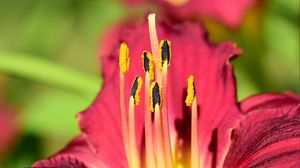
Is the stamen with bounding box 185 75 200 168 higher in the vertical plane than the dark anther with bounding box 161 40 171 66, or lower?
lower

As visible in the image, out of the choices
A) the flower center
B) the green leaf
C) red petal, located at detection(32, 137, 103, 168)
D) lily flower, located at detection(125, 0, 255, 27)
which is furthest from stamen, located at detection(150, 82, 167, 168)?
lily flower, located at detection(125, 0, 255, 27)

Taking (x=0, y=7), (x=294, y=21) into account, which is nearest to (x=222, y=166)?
(x=294, y=21)

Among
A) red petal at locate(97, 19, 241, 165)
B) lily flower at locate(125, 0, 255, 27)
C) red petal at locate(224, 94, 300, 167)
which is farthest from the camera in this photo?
lily flower at locate(125, 0, 255, 27)

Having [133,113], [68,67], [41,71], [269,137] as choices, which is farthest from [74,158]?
[68,67]

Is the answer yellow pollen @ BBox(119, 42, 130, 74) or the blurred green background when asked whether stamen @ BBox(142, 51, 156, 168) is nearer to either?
yellow pollen @ BBox(119, 42, 130, 74)

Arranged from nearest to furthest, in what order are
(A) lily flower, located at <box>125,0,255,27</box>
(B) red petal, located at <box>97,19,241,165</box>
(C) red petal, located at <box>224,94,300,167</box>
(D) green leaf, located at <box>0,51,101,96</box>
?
1. (C) red petal, located at <box>224,94,300,167</box>
2. (B) red petal, located at <box>97,19,241,165</box>
3. (D) green leaf, located at <box>0,51,101,96</box>
4. (A) lily flower, located at <box>125,0,255,27</box>

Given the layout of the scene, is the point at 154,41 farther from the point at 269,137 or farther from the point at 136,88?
the point at 269,137

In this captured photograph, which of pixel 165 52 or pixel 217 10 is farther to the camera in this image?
pixel 217 10
